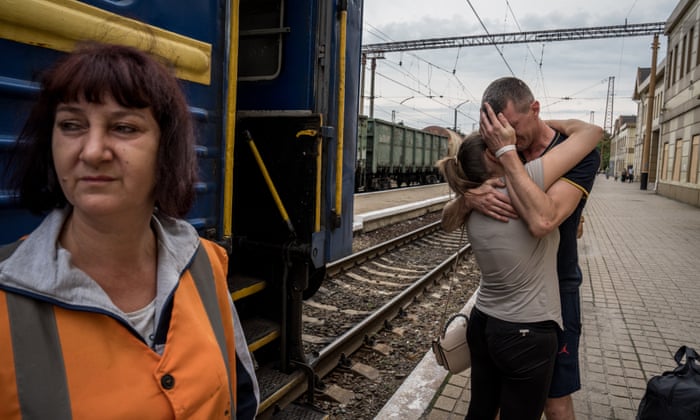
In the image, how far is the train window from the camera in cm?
370

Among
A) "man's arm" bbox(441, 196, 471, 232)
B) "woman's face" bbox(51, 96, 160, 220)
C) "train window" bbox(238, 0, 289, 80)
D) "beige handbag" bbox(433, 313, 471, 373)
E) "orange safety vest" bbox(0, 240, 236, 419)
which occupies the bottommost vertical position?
"beige handbag" bbox(433, 313, 471, 373)

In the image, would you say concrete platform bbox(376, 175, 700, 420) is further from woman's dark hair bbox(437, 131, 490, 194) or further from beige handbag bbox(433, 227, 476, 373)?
woman's dark hair bbox(437, 131, 490, 194)

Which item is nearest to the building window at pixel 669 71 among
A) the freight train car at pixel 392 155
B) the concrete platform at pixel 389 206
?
the freight train car at pixel 392 155

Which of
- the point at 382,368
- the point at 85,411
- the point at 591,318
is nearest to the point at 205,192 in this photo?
the point at 85,411

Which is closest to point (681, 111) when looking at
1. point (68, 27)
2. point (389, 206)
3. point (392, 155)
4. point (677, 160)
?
point (677, 160)

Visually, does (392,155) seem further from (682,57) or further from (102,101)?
(102,101)

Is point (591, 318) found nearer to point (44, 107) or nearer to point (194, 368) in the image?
point (194, 368)

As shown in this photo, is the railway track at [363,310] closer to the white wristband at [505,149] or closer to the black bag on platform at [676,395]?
the white wristband at [505,149]

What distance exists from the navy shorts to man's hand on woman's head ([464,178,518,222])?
61 cm

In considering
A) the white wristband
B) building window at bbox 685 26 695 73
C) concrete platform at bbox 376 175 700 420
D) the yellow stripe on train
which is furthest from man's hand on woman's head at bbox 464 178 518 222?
building window at bbox 685 26 695 73

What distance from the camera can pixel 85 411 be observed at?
1.18 metres

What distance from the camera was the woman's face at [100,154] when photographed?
1.28m

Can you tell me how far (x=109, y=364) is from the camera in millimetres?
1241

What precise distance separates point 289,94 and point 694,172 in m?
25.2
